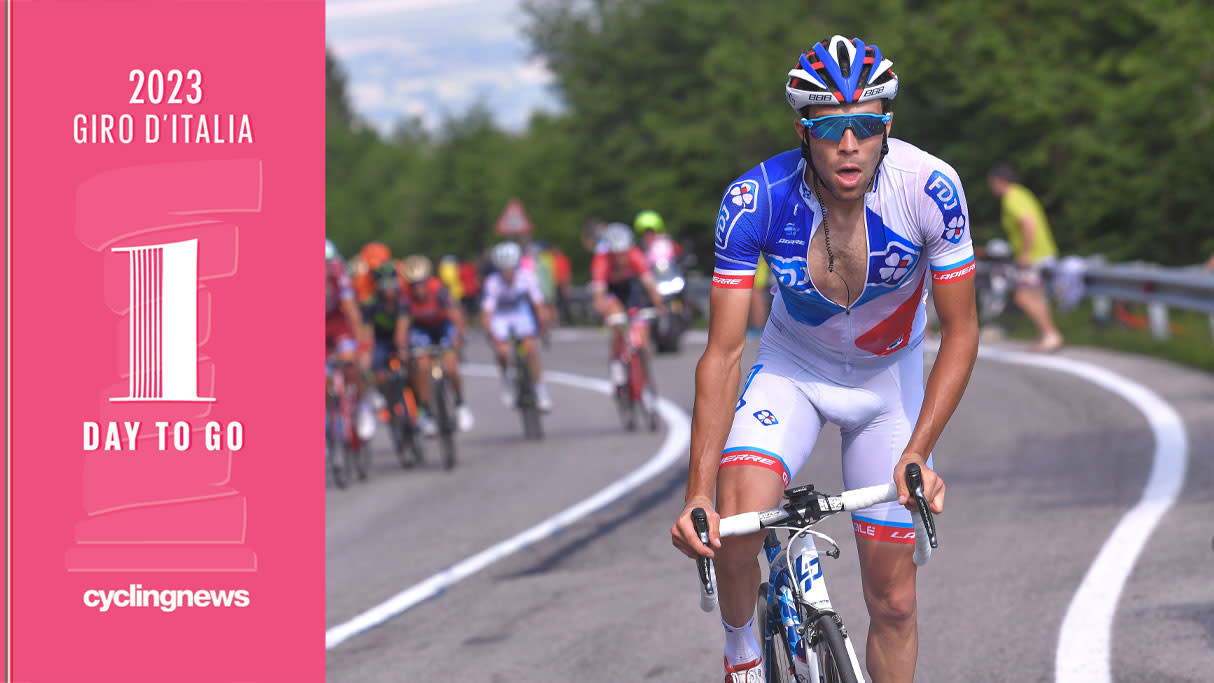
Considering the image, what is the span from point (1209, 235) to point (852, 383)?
84.5 feet

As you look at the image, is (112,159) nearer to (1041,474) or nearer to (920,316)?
(920,316)

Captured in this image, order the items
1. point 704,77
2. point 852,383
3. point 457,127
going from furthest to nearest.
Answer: point 457,127
point 704,77
point 852,383

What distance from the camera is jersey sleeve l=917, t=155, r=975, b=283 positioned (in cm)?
452

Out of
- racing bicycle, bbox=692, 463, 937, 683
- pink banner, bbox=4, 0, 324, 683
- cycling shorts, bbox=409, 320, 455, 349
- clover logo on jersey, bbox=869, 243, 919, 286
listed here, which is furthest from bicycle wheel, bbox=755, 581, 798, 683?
cycling shorts, bbox=409, 320, 455, 349

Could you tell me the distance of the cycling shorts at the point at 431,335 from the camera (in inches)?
620

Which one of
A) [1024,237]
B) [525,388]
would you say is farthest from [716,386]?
[1024,237]

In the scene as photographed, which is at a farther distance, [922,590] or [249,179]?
[922,590]

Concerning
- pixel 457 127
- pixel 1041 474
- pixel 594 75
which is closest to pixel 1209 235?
pixel 1041 474

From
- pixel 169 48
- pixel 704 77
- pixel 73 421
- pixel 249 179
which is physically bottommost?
pixel 73 421

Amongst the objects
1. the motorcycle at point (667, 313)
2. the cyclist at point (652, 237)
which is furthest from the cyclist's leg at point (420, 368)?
the cyclist at point (652, 237)

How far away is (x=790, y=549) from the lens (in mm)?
4469

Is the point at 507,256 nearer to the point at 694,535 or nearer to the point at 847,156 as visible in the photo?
the point at 847,156

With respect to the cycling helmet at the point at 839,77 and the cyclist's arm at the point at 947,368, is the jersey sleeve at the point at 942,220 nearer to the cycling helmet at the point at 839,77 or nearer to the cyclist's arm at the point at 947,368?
the cyclist's arm at the point at 947,368

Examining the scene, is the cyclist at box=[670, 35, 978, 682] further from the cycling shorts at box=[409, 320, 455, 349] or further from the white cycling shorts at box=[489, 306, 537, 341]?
the white cycling shorts at box=[489, 306, 537, 341]
